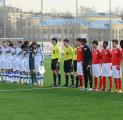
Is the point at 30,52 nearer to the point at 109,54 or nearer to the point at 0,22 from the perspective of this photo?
the point at 109,54

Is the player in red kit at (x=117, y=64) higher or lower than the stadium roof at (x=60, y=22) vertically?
lower

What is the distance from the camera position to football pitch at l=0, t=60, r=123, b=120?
12.7m

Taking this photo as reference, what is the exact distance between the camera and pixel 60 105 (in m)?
14.8

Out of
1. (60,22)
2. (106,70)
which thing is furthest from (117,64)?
(60,22)

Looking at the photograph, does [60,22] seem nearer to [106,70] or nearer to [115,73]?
[106,70]

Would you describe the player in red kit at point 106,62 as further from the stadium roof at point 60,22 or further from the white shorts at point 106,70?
the stadium roof at point 60,22

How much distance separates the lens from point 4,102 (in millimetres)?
15664

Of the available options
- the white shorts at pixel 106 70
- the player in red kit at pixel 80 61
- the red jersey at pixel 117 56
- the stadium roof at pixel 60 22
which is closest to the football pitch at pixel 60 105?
the white shorts at pixel 106 70

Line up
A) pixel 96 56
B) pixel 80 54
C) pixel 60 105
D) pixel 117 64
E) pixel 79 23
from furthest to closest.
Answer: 1. pixel 79 23
2. pixel 80 54
3. pixel 96 56
4. pixel 117 64
5. pixel 60 105

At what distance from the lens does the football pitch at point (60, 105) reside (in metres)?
12.7

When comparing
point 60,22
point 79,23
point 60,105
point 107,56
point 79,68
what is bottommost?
point 60,105

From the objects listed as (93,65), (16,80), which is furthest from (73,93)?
(16,80)

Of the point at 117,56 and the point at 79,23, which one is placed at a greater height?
the point at 79,23

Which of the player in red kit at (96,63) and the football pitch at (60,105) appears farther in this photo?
the player in red kit at (96,63)
